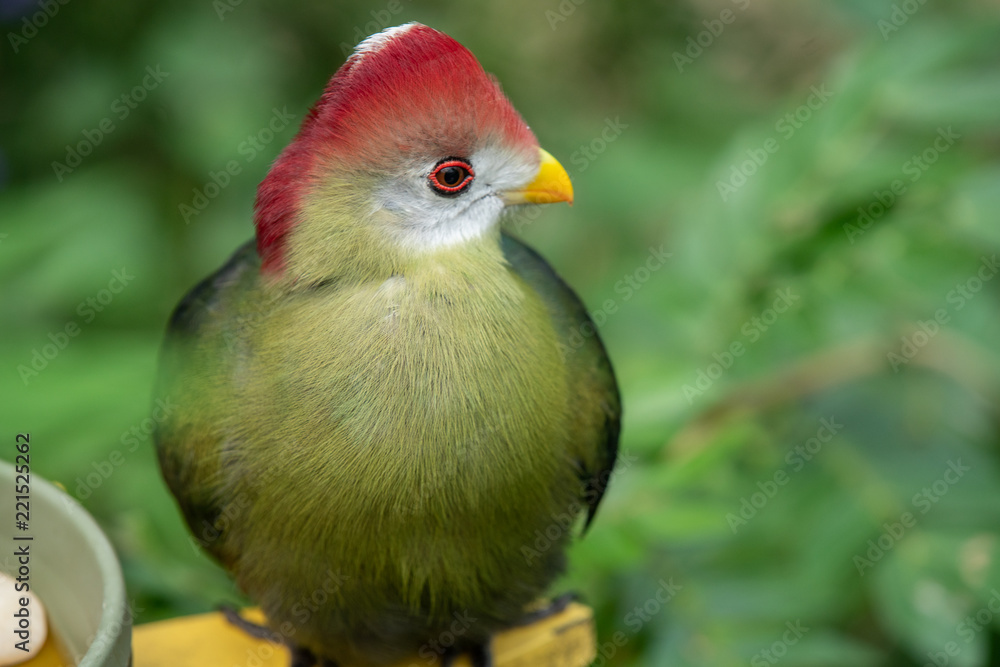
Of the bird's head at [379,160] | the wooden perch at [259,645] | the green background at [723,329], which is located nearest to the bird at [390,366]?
the bird's head at [379,160]

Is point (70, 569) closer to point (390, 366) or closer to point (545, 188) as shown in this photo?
point (390, 366)

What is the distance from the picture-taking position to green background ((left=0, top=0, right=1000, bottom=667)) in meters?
2.25

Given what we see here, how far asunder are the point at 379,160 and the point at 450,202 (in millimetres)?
132

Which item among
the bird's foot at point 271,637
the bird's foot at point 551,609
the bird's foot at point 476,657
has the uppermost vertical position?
the bird's foot at point 271,637

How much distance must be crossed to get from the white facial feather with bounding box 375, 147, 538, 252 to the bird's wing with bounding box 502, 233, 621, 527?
0.51 feet

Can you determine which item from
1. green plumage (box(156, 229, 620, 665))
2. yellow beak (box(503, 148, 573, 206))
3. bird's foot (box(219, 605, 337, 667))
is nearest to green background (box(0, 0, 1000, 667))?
bird's foot (box(219, 605, 337, 667))

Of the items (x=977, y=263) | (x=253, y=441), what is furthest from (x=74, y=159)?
(x=977, y=263)

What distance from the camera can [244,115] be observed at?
331 centimetres

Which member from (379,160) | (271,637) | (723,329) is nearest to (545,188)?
(379,160)

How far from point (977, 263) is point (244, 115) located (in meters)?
2.17

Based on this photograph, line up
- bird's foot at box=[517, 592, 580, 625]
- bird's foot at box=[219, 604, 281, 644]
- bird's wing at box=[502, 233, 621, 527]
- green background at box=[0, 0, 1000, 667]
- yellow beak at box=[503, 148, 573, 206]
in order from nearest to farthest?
yellow beak at box=[503, 148, 573, 206] → bird's wing at box=[502, 233, 621, 527] → bird's foot at box=[219, 604, 281, 644] → bird's foot at box=[517, 592, 580, 625] → green background at box=[0, 0, 1000, 667]

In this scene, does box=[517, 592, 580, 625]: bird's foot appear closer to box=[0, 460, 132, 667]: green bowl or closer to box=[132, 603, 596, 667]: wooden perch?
box=[132, 603, 596, 667]: wooden perch

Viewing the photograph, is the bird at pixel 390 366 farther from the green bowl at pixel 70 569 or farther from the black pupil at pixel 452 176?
the green bowl at pixel 70 569

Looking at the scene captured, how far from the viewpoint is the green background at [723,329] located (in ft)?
7.37
